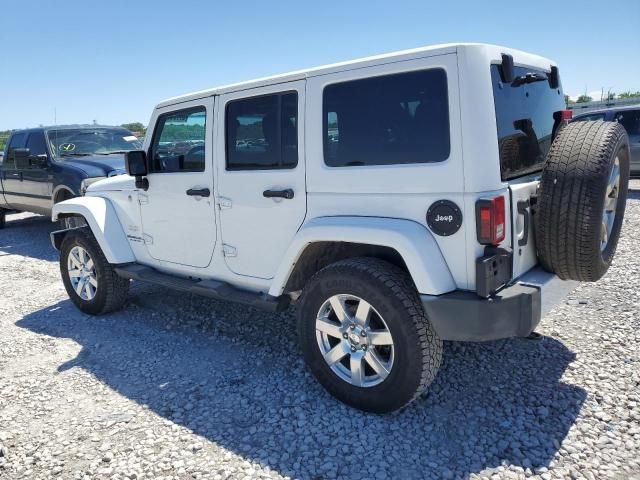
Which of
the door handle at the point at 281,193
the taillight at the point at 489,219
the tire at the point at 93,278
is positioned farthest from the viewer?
the tire at the point at 93,278

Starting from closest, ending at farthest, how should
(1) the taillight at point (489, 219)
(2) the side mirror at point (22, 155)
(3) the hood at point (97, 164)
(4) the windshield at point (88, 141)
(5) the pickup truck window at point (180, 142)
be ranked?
(1) the taillight at point (489, 219) → (5) the pickup truck window at point (180, 142) → (3) the hood at point (97, 164) → (2) the side mirror at point (22, 155) → (4) the windshield at point (88, 141)

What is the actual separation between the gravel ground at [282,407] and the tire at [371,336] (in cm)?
19

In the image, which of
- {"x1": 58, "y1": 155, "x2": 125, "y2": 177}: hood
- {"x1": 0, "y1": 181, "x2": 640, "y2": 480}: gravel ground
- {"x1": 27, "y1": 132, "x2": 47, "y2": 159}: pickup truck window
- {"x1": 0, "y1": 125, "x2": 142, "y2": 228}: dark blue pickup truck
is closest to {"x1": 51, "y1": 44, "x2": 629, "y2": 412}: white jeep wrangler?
{"x1": 0, "y1": 181, "x2": 640, "y2": 480}: gravel ground

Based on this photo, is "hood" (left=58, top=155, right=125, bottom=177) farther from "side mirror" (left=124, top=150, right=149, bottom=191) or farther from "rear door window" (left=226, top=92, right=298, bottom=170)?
"rear door window" (left=226, top=92, right=298, bottom=170)

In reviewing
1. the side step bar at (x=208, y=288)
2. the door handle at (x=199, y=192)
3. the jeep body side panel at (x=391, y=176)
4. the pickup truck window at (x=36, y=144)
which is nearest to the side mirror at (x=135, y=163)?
the door handle at (x=199, y=192)

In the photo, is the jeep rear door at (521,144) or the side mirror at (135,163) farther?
the side mirror at (135,163)

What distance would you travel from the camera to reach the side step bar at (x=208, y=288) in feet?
11.4

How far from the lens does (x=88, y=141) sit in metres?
8.64

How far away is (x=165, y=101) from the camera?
167 inches

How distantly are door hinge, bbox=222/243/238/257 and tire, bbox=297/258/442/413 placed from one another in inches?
30.6

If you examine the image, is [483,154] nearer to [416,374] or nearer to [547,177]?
[547,177]

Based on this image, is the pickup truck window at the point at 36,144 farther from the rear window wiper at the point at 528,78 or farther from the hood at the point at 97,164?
the rear window wiper at the point at 528,78

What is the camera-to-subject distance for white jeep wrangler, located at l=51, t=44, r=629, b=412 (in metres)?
2.62

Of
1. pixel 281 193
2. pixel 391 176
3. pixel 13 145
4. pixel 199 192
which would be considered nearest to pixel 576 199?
pixel 391 176
